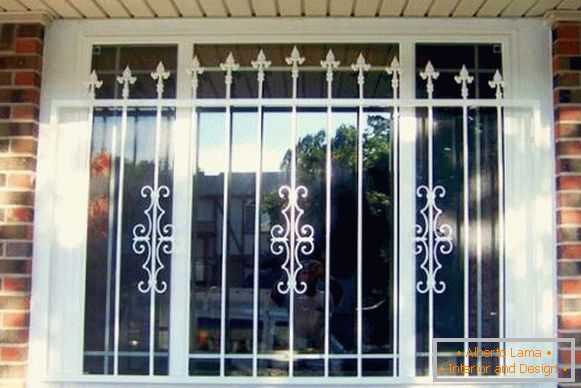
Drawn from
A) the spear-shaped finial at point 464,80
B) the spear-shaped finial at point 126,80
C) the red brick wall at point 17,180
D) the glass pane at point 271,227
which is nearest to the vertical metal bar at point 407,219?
the spear-shaped finial at point 464,80

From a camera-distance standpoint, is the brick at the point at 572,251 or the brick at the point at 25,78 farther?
the brick at the point at 25,78

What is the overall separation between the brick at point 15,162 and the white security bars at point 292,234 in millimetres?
430

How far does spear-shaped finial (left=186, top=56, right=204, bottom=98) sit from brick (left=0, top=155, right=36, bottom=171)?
0.95 metres

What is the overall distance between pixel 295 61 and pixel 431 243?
122cm

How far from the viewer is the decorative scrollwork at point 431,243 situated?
3.81 meters

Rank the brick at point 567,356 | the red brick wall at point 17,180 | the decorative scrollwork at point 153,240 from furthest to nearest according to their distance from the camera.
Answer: the decorative scrollwork at point 153,240
the red brick wall at point 17,180
the brick at point 567,356

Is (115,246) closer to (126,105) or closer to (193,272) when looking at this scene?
(193,272)

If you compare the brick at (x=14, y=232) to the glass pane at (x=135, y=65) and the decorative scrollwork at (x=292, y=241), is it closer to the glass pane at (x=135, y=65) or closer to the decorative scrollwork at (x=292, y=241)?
the glass pane at (x=135, y=65)

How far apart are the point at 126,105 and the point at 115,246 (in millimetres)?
768

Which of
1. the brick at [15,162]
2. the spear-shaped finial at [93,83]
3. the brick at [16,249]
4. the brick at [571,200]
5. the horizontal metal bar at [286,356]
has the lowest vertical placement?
the horizontal metal bar at [286,356]

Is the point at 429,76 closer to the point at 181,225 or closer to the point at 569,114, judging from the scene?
the point at 569,114

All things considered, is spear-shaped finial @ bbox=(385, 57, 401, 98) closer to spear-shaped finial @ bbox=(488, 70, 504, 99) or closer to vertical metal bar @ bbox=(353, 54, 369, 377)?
vertical metal bar @ bbox=(353, 54, 369, 377)

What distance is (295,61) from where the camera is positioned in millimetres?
3926

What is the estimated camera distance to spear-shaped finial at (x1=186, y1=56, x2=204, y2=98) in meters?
3.95
